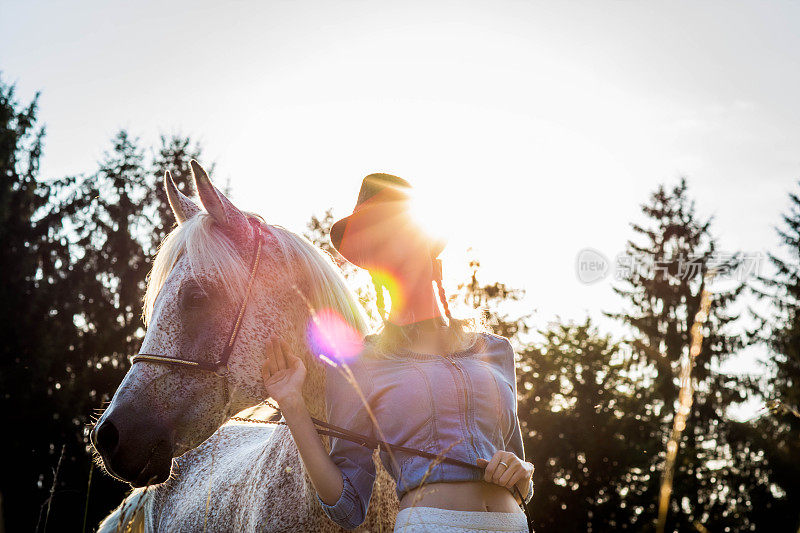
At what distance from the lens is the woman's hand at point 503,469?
1838 mm

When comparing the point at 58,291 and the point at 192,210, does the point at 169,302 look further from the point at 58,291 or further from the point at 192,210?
the point at 58,291

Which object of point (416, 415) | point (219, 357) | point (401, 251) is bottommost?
point (416, 415)

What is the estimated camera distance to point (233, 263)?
2.16 metres

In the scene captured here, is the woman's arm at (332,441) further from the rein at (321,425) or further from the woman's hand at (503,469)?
the woman's hand at (503,469)

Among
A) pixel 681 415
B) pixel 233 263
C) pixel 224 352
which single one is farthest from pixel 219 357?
pixel 681 415

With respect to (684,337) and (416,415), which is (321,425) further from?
(684,337)

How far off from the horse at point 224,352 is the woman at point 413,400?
0.14 metres

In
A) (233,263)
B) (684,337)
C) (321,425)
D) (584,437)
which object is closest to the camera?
(321,425)

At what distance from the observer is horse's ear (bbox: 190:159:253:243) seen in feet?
6.87

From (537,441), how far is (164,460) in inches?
494

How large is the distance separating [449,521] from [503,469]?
0.25 m

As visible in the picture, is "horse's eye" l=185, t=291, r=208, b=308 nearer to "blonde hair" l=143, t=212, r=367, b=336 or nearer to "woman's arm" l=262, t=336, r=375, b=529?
"blonde hair" l=143, t=212, r=367, b=336

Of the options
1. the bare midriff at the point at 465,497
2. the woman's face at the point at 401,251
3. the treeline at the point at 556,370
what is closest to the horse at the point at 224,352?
the woman's face at the point at 401,251

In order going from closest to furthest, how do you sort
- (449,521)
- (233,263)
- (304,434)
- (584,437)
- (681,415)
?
1. (681,415)
2. (449,521)
3. (304,434)
4. (233,263)
5. (584,437)
